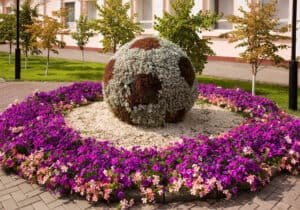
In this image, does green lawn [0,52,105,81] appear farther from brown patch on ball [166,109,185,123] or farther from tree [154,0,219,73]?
brown patch on ball [166,109,185,123]

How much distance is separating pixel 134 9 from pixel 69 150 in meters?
23.2

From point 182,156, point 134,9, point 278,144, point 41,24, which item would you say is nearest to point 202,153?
point 182,156

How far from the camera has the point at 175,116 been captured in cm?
705

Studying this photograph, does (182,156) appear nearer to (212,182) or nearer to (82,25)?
(212,182)

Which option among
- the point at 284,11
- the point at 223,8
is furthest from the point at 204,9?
the point at 284,11

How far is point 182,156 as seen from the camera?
18.0ft

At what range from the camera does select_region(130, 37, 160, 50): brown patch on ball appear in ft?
23.1

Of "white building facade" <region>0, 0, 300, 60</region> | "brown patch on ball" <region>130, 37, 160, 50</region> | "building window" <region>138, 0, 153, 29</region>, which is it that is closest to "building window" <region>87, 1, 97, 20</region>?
"white building facade" <region>0, 0, 300, 60</region>

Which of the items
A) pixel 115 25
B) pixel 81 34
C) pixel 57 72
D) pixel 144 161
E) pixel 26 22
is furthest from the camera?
pixel 81 34

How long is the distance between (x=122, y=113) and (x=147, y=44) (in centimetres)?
138

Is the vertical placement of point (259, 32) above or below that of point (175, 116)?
above

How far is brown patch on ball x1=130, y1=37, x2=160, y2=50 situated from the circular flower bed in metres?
1.98

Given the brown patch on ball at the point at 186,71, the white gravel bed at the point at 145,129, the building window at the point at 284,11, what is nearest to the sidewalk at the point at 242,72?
the building window at the point at 284,11

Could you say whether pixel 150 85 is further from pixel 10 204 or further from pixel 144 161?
pixel 10 204
